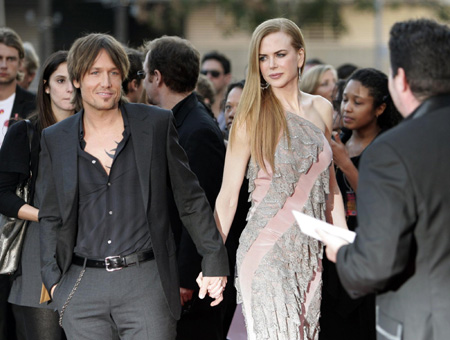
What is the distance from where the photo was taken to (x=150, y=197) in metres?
4.05

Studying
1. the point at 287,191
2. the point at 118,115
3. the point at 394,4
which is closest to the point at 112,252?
the point at 118,115

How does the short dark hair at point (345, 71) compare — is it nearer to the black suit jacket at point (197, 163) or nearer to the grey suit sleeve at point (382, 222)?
the black suit jacket at point (197, 163)

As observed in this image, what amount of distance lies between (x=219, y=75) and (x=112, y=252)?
630cm

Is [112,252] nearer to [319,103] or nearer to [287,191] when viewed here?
[287,191]

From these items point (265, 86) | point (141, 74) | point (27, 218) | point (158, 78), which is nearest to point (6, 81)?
point (141, 74)

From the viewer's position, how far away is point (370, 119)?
592 cm

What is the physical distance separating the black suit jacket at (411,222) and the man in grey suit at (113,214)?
51.3 inches

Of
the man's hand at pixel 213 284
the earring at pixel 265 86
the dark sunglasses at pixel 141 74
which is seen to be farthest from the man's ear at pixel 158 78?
the man's hand at pixel 213 284

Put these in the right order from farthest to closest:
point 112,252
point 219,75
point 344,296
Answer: point 219,75
point 344,296
point 112,252

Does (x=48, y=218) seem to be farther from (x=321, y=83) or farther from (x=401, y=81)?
(x=321, y=83)

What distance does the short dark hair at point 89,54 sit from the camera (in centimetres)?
420

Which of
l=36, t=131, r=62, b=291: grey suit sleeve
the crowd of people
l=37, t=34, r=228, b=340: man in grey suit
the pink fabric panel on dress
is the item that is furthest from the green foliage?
l=36, t=131, r=62, b=291: grey suit sleeve

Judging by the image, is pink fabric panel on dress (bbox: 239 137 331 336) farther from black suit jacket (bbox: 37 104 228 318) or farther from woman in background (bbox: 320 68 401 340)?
woman in background (bbox: 320 68 401 340)

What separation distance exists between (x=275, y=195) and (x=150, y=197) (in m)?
0.83
